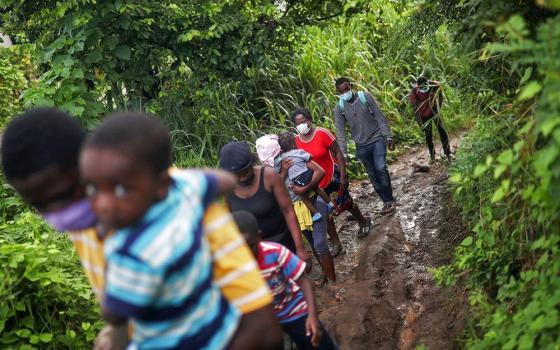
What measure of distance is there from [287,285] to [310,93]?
844cm

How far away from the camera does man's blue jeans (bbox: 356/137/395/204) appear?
8523 millimetres

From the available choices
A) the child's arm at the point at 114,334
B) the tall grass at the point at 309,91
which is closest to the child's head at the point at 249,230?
the child's arm at the point at 114,334

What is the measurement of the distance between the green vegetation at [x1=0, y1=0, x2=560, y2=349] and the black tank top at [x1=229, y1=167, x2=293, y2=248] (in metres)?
1.28

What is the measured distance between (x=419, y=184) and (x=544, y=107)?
7082mm

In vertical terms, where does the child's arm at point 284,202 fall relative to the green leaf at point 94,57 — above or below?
below

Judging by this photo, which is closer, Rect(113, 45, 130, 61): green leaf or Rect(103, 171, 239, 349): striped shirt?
Rect(103, 171, 239, 349): striped shirt

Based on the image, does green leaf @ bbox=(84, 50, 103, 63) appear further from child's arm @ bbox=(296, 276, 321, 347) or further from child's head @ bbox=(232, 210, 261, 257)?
child's arm @ bbox=(296, 276, 321, 347)

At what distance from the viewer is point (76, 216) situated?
2.00 metres

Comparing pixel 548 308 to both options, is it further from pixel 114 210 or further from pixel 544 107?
pixel 114 210

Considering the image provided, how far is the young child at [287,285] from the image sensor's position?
3.72 metres

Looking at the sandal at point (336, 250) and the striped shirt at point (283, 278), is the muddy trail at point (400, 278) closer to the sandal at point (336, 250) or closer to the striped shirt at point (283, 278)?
the sandal at point (336, 250)

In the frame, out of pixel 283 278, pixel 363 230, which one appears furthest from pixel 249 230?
pixel 363 230

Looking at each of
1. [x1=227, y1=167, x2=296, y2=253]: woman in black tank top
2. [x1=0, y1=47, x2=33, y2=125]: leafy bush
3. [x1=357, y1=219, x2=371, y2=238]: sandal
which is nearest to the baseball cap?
[x1=227, y1=167, x2=296, y2=253]: woman in black tank top

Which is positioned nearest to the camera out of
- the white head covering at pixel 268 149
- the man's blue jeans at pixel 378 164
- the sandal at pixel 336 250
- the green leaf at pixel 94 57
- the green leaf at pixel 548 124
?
the green leaf at pixel 548 124
